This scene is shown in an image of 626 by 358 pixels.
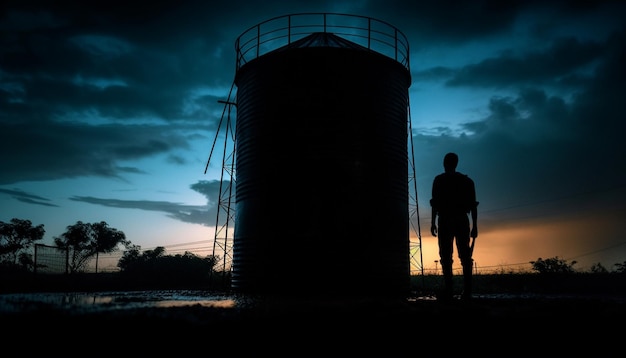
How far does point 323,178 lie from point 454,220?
3.87 m

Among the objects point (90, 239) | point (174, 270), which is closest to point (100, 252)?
point (90, 239)

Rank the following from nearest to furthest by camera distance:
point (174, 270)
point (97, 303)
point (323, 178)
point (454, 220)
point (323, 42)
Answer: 1. point (97, 303)
2. point (454, 220)
3. point (323, 178)
4. point (323, 42)
5. point (174, 270)

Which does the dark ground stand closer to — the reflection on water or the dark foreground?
the dark foreground

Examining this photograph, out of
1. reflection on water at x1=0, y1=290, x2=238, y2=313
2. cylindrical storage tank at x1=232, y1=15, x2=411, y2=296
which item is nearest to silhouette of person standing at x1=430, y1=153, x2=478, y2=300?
cylindrical storage tank at x1=232, y1=15, x2=411, y2=296

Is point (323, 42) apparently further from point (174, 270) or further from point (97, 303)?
point (174, 270)

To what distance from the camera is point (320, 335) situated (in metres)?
3.03

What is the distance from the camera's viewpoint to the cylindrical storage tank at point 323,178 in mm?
9180

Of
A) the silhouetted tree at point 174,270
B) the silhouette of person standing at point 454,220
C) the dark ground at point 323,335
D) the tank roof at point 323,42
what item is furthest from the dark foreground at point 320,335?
the silhouetted tree at point 174,270

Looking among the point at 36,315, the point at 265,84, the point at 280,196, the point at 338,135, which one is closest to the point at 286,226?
the point at 280,196

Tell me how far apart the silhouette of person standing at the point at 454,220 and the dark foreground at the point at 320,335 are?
7.58ft

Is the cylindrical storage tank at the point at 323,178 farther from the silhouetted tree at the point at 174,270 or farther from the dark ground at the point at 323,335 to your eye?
the silhouetted tree at the point at 174,270

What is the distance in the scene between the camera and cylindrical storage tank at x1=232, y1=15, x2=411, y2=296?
30.1 ft

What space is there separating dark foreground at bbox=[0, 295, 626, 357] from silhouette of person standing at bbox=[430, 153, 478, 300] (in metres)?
2.31

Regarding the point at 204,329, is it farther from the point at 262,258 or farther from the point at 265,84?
the point at 265,84
